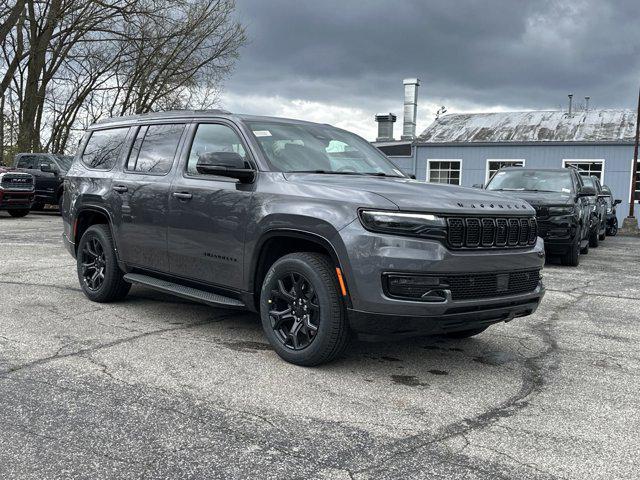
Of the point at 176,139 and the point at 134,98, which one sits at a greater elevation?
the point at 134,98

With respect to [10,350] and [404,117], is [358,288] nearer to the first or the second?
[10,350]

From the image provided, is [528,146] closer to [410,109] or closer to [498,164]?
[498,164]

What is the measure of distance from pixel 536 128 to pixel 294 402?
2671 centimetres

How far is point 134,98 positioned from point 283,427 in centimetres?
2938

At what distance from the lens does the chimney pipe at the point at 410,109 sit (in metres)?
33.4

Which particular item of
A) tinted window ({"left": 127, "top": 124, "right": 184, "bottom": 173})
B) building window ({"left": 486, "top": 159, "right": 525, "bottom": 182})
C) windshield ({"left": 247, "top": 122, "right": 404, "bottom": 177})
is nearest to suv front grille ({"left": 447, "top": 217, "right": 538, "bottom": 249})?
windshield ({"left": 247, "top": 122, "right": 404, "bottom": 177})

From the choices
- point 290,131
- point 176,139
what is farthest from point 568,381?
point 176,139

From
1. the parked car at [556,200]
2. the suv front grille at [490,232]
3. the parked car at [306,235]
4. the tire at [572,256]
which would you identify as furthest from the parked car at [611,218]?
the suv front grille at [490,232]

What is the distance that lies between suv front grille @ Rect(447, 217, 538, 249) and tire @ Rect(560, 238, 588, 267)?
663 cm

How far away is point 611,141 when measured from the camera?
25266 millimetres

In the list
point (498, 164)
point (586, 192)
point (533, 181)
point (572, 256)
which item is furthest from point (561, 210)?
point (498, 164)

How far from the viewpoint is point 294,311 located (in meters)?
4.36

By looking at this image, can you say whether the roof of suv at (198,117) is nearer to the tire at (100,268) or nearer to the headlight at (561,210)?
the tire at (100,268)

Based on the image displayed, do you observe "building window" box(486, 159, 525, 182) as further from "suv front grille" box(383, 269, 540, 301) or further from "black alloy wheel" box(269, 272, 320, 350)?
"black alloy wheel" box(269, 272, 320, 350)
